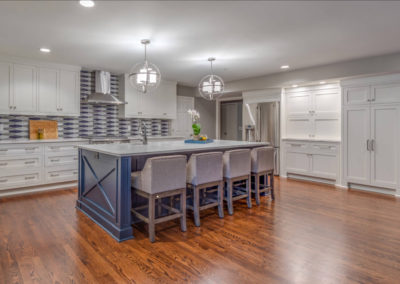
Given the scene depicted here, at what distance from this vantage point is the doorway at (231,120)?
866 centimetres

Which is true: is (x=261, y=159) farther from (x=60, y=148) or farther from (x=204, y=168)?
(x=60, y=148)

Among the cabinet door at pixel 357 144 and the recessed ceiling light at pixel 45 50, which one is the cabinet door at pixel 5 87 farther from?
the cabinet door at pixel 357 144

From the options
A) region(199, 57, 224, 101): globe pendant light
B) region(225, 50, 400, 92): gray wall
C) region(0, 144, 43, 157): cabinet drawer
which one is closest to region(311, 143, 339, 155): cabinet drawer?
region(225, 50, 400, 92): gray wall

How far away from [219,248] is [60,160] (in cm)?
379

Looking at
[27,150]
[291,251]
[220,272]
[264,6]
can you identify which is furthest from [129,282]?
Answer: [27,150]

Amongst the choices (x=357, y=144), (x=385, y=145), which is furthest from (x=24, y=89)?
(x=385, y=145)

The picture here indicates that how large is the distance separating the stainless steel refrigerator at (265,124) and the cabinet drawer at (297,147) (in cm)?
28

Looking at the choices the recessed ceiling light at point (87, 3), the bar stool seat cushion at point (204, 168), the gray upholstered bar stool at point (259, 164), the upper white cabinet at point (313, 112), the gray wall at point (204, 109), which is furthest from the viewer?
the gray wall at point (204, 109)

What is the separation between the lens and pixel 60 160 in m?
4.79

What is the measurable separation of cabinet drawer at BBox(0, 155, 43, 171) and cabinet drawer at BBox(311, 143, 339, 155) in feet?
17.8

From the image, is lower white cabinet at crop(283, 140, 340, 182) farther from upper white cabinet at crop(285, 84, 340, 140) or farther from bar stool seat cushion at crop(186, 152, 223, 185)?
bar stool seat cushion at crop(186, 152, 223, 185)

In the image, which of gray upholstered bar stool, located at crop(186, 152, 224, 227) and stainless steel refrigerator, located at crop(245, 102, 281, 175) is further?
stainless steel refrigerator, located at crop(245, 102, 281, 175)

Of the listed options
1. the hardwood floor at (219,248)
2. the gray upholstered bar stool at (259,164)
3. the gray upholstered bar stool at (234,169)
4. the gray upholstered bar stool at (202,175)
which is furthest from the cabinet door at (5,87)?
the gray upholstered bar stool at (259,164)

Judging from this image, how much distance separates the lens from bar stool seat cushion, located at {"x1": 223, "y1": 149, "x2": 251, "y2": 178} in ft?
11.1
